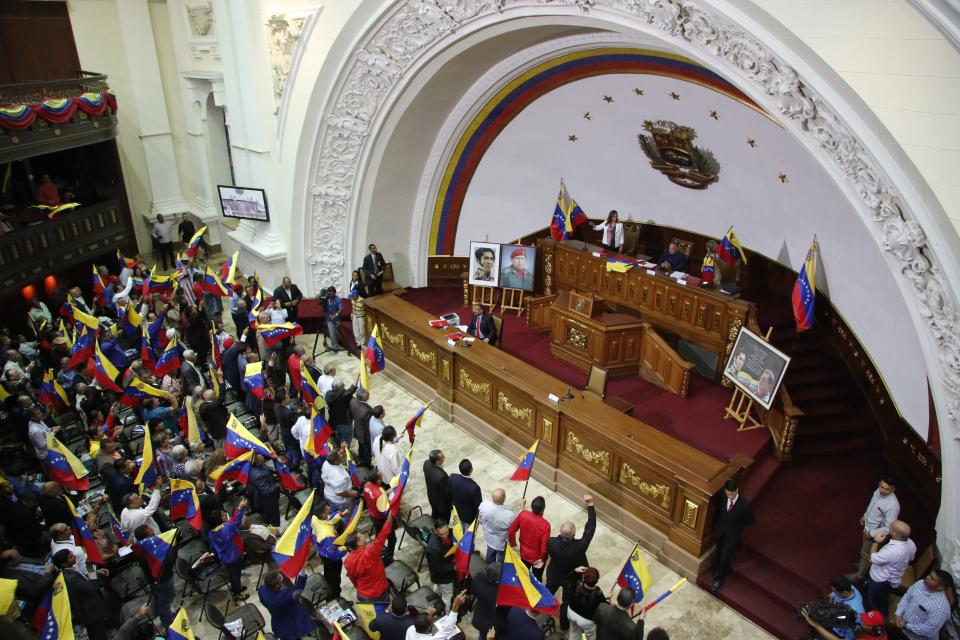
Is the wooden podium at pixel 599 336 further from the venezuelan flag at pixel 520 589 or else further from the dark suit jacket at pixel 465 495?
the venezuelan flag at pixel 520 589

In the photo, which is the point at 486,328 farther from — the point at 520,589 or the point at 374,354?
the point at 520,589

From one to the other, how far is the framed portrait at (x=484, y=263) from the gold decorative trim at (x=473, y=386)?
297 centimetres

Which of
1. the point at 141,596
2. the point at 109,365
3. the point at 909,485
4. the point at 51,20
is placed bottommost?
the point at 141,596

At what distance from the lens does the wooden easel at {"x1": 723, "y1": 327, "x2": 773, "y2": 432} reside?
29.9ft

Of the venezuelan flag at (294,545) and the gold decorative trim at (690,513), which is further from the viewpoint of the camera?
the gold decorative trim at (690,513)

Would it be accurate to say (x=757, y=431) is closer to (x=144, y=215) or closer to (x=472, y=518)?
(x=472, y=518)

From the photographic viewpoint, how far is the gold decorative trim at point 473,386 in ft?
31.9

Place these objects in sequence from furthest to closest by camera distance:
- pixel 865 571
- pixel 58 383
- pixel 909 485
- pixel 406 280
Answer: pixel 406 280
pixel 58 383
pixel 909 485
pixel 865 571

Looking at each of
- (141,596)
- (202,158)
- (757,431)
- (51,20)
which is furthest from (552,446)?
(51,20)

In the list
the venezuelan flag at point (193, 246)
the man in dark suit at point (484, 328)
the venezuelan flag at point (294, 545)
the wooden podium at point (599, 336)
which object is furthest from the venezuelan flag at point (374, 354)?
the venezuelan flag at point (193, 246)

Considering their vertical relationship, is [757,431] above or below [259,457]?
below

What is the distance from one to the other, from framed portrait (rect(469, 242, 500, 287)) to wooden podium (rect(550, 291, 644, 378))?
1.96 m

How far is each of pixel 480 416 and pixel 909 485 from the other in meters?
5.40

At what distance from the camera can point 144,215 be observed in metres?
17.5
